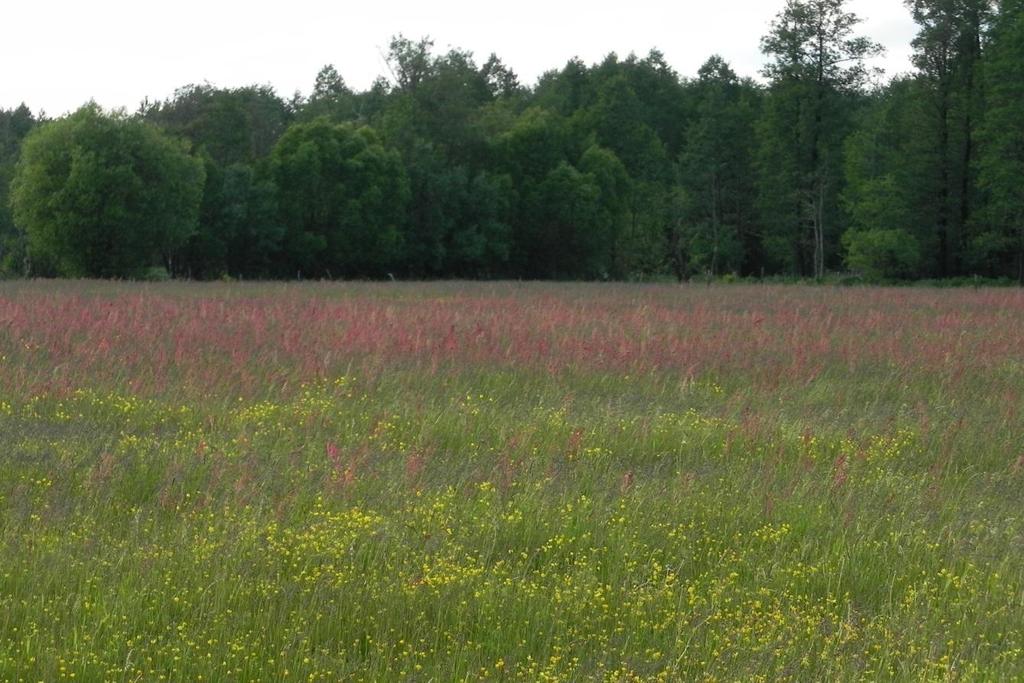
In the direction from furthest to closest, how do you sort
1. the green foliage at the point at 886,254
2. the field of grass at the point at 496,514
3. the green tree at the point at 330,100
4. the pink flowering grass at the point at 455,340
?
1. the green tree at the point at 330,100
2. the green foliage at the point at 886,254
3. the pink flowering grass at the point at 455,340
4. the field of grass at the point at 496,514

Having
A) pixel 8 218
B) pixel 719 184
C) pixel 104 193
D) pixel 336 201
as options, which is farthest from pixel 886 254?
pixel 8 218

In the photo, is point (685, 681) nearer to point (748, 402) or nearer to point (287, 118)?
point (748, 402)

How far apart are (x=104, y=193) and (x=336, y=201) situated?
12253mm

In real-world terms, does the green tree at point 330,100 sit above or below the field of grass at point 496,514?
above

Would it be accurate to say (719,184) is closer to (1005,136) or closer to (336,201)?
(1005,136)

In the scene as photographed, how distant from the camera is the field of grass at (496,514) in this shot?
15.8 feet

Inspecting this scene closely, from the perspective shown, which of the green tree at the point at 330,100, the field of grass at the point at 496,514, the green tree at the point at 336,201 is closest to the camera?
the field of grass at the point at 496,514

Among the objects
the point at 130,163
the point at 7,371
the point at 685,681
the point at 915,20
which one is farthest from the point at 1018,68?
the point at 685,681

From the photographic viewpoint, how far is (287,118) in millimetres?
84625

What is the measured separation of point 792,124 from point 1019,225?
40.5ft

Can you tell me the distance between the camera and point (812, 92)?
170 feet

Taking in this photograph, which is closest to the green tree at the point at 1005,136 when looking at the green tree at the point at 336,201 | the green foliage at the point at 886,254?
the green foliage at the point at 886,254

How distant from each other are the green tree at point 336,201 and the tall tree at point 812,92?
19.3 meters

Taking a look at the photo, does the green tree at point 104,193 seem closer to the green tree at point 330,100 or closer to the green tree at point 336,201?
the green tree at point 336,201
